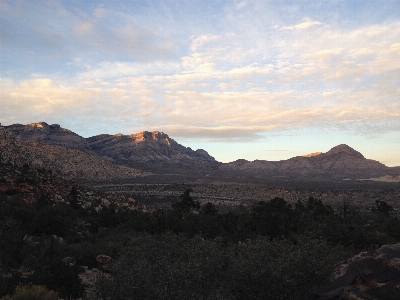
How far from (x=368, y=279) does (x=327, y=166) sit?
569ft

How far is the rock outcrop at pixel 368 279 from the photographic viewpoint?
7297 mm

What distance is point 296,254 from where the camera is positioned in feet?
34.6

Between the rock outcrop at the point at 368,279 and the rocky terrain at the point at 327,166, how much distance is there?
470ft

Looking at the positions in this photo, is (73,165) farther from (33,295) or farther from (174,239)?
(33,295)

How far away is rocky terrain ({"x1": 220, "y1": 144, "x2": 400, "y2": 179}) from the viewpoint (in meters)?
157

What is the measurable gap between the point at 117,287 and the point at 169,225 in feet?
51.6

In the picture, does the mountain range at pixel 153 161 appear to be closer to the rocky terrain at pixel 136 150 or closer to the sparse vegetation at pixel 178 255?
the rocky terrain at pixel 136 150

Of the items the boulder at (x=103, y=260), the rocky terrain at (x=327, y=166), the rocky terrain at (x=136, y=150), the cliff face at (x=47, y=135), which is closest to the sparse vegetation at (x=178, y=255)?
the boulder at (x=103, y=260)

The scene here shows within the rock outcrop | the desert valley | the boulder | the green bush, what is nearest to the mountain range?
the desert valley

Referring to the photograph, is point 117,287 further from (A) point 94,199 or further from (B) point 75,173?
(B) point 75,173

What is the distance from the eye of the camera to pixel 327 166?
169125 mm

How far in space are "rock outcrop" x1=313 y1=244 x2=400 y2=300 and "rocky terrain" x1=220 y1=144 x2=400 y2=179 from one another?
470ft

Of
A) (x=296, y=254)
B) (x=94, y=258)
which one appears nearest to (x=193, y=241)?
(x=94, y=258)

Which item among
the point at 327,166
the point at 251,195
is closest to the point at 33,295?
the point at 251,195
